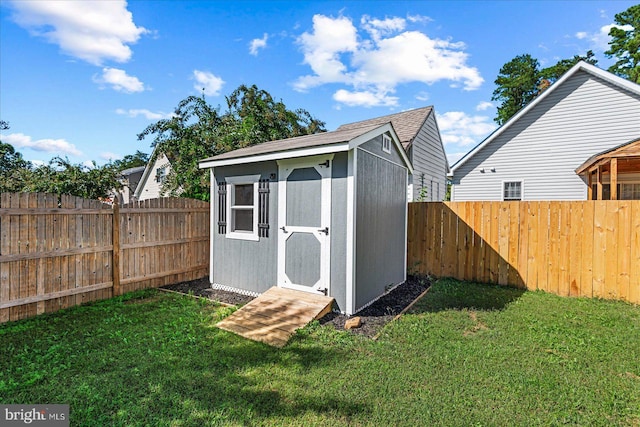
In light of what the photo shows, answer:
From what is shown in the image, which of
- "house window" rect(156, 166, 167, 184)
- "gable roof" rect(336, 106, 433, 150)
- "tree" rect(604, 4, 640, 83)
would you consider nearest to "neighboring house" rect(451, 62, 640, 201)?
"gable roof" rect(336, 106, 433, 150)

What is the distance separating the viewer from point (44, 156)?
8188 mm

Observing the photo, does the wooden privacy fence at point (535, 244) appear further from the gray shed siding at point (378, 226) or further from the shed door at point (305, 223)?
the shed door at point (305, 223)

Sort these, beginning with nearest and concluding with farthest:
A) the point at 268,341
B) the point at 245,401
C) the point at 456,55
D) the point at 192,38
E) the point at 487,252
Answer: the point at 245,401, the point at 268,341, the point at 487,252, the point at 192,38, the point at 456,55

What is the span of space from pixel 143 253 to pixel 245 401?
4547 mm

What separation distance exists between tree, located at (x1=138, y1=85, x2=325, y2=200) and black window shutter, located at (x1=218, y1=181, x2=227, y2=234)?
108 inches

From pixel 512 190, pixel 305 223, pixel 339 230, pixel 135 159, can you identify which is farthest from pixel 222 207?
pixel 135 159

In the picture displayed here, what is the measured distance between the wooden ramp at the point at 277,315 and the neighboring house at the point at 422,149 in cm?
870

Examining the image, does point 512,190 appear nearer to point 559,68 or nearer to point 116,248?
point 116,248

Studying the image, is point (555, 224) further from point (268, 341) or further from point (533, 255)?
point (268, 341)

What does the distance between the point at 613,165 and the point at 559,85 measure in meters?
4.46

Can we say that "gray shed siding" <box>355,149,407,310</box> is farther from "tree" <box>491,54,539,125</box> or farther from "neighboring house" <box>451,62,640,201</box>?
"tree" <box>491,54,539,125</box>

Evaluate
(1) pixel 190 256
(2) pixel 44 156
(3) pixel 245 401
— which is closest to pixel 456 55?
(1) pixel 190 256

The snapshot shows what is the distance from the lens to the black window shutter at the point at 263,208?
533cm

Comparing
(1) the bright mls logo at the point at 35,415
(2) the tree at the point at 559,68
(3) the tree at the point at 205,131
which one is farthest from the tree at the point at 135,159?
(2) the tree at the point at 559,68
